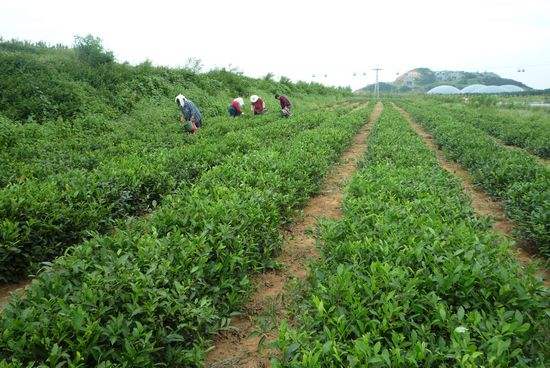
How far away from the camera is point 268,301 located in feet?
12.4

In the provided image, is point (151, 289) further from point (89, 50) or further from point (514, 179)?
point (89, 50)

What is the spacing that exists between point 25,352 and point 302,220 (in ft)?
13.7

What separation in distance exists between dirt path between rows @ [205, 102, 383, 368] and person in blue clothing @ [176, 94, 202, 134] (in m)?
6.24

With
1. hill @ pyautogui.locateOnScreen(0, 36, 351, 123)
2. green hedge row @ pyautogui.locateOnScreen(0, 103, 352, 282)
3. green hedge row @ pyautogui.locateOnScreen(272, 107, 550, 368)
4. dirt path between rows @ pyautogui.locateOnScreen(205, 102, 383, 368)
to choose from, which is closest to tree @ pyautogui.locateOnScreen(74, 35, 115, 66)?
hill @ pyautogui.locateOnScreen(0, 36, 351, 123)

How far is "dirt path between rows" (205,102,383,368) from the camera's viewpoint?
3.10 m

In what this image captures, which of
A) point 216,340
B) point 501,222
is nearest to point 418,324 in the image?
point 216,340

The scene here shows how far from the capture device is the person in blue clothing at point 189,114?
11.9 meters

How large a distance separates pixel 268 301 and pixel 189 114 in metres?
9.57

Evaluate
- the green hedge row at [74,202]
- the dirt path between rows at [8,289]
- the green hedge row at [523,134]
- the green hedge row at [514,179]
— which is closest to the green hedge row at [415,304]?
the green hedge row at [514,179]

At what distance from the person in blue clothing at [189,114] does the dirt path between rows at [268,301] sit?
20.5 ft

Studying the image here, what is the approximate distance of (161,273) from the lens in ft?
9.82

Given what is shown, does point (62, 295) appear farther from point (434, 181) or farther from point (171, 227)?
point (434, 181)

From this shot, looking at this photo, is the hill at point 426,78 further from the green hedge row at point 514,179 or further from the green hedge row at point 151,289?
the green hedge row at point 151,289

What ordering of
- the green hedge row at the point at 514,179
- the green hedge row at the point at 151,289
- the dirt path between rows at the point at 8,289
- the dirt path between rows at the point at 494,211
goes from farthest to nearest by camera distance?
the green hedge row at the point at 514,179 → the dirt path between rows at the point at 494,211 → the dirt path between rows at the point at 8,289 → the green hedge row at the point at 151,289
